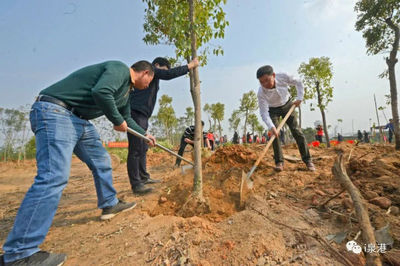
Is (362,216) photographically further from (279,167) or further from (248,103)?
(248,103)

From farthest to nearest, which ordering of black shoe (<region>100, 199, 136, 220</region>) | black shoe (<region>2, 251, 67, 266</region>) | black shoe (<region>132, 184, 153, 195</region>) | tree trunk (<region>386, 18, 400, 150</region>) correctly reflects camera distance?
tree trunk (<region>386, 18, 400, 150</region>) < black shoe (<region>132, 184, 153, 195</region>) < black shoe (<region>100, 199, 136, 220</region>) < black shoe (<region>2, 251, 67, 266</region>)

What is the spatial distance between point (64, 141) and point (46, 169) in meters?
0.26

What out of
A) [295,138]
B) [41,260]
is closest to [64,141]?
[41,260]

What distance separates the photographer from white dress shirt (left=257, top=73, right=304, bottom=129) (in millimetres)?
3434

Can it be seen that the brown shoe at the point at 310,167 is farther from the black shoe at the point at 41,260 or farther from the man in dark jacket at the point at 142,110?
the black shoe at the point at 41,260

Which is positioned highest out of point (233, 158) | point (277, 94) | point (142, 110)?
point (277, 94)

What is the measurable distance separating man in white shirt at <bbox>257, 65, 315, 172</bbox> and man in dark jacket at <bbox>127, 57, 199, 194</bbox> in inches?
59.8

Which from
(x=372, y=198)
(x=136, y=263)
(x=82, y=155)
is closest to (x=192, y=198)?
(x=136, y=263)

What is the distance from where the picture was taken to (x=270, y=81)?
334 cm

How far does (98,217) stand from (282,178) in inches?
101

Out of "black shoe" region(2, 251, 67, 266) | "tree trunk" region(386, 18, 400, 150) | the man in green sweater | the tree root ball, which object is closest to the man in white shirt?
the tree root ball

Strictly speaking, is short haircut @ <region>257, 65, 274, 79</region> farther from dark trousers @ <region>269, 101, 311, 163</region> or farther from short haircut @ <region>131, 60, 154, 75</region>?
short haircut @ <region>131, 60, 154, 75</region>

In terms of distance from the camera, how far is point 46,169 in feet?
5.10

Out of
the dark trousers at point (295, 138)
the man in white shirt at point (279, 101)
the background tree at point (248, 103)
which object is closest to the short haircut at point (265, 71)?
the man in white shirt at point (279, 101)
